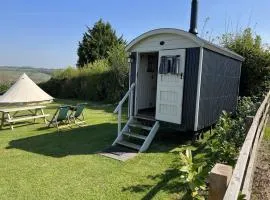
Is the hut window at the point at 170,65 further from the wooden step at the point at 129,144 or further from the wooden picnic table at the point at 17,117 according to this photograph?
the wooden picnic table at the point at 17,117

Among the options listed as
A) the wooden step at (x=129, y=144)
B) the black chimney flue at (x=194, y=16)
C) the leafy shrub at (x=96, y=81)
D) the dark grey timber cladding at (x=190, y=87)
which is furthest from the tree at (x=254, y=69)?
the wooden step at (x=129, y=144)

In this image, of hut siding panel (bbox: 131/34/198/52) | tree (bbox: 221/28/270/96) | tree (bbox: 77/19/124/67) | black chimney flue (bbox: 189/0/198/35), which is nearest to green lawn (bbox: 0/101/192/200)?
hut siding panel (bbox: 131/34/198/52)

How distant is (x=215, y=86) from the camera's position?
8.10m

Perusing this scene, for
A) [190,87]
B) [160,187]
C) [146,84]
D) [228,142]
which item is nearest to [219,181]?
[160,187]

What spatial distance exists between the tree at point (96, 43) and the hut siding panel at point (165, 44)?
2565 cm

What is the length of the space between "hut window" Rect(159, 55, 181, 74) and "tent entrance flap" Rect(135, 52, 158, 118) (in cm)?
98

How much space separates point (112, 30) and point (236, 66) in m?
27.1

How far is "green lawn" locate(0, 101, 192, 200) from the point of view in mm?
4465

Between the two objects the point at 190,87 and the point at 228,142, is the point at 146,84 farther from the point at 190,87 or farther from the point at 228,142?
the point at 228,142

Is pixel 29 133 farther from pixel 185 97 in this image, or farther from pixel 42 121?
pixel 185 97

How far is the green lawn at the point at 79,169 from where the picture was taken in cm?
446

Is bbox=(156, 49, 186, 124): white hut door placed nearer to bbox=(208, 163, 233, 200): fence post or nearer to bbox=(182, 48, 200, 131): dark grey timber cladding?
bbox=(182, 48, 200, 131): dark grey timber cladding

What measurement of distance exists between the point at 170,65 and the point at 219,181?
5.65m

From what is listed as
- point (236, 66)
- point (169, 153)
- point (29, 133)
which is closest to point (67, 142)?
point (29, 133)
